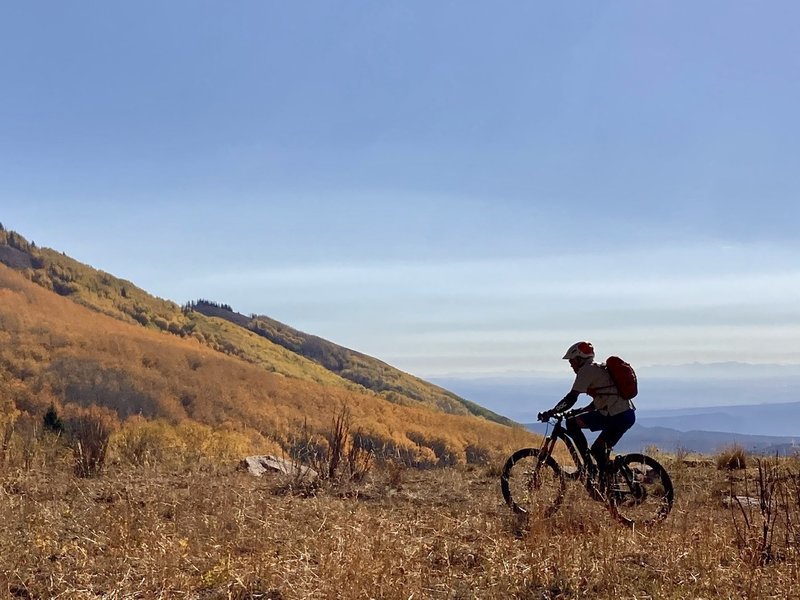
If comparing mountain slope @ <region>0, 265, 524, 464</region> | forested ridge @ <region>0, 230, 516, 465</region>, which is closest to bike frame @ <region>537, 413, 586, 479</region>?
forested ridge @ <region>0, 230, 516, 465</region>

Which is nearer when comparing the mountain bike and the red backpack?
the mountain bike

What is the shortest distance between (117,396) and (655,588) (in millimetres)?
23955

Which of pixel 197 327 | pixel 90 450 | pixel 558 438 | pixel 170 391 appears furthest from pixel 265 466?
pixel 197 327

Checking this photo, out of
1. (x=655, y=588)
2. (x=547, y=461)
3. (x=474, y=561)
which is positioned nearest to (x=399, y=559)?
(x=474, y=561)

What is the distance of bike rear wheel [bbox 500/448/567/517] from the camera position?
6844mm

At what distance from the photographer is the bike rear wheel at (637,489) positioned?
23.9 feet

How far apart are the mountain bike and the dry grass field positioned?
0.20 metres

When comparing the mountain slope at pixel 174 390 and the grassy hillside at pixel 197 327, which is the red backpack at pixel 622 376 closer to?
the mountain slope at pixel 174 390

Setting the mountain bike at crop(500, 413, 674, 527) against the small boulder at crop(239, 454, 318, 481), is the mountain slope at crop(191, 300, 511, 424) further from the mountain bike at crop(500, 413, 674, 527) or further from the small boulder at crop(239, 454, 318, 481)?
the mountain bike at crop(500, 413, 674, 527)

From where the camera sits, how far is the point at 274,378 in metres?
35.0

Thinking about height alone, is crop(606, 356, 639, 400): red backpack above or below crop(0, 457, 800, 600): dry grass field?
above

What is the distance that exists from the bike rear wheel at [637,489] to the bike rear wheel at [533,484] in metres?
0.55

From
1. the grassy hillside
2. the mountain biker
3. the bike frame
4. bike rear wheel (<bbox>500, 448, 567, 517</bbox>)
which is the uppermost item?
the grassy hillside

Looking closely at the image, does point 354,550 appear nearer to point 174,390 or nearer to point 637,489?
point 637,489
